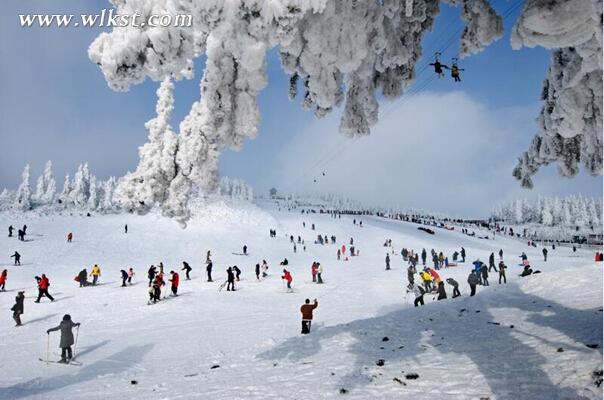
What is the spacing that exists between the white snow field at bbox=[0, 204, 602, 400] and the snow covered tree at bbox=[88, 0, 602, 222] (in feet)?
17.2

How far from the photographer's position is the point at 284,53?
7.55 m

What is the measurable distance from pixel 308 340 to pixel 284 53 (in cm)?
1019

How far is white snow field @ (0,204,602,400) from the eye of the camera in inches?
367

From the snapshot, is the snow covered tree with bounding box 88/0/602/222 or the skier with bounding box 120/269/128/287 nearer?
the snow covered tree with bounding box 88/0/602/222

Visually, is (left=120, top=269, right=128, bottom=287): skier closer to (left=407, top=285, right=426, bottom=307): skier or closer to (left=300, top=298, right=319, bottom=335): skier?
(left=300, top=298, right=319, bottom=335): skier

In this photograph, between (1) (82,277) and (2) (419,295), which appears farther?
(1) (82,277)

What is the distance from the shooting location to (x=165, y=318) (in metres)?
18.0

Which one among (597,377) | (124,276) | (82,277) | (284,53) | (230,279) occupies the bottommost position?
(230,279)

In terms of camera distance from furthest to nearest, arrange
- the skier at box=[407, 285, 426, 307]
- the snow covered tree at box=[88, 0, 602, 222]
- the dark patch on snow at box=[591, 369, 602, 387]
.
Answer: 1. the skier at box=[407, 285, 426, 307]
2. the dark patch on snow at box=[591, 369, 602, 387]
3. the snow covered tree at box=[88, 0, 602, 222]

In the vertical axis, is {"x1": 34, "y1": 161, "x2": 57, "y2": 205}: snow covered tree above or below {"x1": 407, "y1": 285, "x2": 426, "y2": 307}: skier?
above

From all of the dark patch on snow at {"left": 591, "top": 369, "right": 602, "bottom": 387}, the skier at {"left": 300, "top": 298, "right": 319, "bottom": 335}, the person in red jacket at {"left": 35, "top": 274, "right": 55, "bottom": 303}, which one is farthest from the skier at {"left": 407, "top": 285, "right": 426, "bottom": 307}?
the person in red jacket at {"left": 35, "top": 274, "right": 55, "bottom": 303}

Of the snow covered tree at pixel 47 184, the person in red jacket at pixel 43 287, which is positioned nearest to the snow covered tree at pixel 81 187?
the snow covered tree at pixel 47 184

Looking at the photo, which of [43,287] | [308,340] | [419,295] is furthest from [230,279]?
[419,295]

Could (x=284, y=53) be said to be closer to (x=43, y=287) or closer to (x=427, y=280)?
(x=427, y=280)
